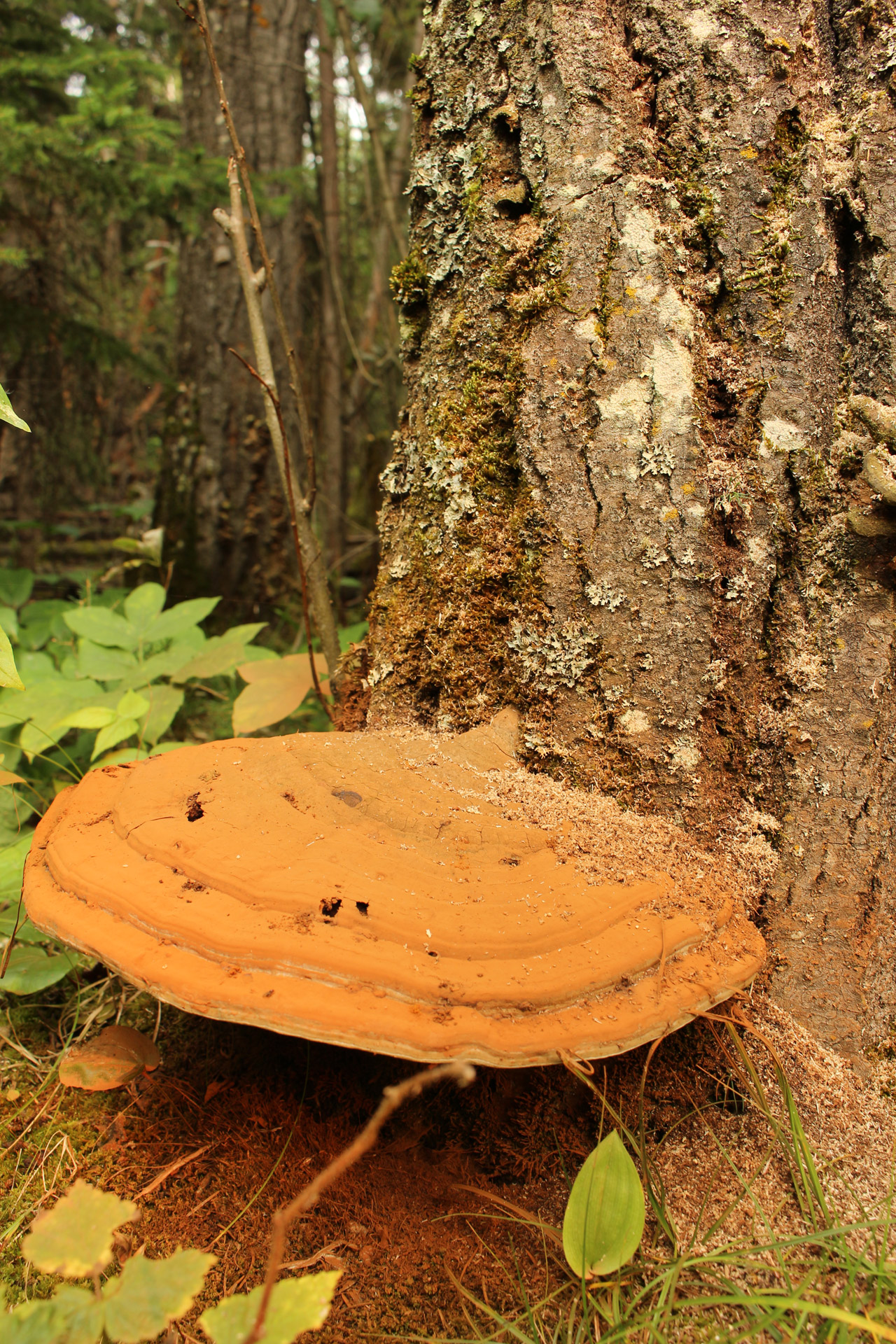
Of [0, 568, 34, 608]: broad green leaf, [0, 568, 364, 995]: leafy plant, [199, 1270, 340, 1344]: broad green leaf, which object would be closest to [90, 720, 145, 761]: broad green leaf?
[0, 568, 364, 995]: leafy plant

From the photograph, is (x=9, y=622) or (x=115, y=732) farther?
(x=9, y=622)

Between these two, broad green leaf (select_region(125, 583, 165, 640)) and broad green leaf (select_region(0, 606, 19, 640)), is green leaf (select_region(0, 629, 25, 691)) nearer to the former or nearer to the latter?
broad green leaf (select_region(125, 583, 165, 640))

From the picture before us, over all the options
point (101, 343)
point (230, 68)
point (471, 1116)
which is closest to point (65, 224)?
point (101, 343)

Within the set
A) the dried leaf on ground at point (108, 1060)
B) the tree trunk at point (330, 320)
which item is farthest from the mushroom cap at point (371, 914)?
the tree trunk at point (330, 320)

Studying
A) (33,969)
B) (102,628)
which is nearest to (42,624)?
(102,628)

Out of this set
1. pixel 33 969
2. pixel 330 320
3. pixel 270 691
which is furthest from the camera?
pixel 330 320

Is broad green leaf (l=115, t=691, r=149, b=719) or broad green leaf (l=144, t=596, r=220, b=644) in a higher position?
broad green leaf (l=144, t=596, r=220, b=644)

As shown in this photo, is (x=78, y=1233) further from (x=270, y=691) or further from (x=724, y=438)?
(x=724, y=438)
